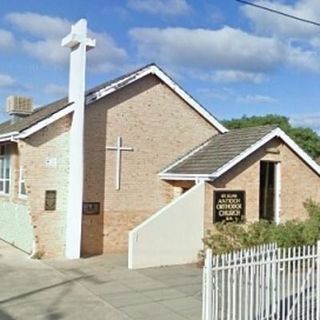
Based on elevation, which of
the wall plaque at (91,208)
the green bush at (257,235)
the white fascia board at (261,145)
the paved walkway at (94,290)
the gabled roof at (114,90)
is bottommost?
the paved walkway at (94,290)

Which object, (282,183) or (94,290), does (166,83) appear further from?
(94,290)

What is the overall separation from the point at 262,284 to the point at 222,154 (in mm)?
7909

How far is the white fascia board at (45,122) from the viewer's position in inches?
512

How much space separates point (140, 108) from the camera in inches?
604

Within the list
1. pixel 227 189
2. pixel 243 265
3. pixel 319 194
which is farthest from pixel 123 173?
pixel 243 265

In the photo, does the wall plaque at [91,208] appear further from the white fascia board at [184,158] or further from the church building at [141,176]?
the white fascia board at [184,158]

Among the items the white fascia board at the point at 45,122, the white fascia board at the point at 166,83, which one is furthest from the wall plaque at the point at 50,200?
the white fascia board at the point at 166,83

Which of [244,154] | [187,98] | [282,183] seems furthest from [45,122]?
[282,183]

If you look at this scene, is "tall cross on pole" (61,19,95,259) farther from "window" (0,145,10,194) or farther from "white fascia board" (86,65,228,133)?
"window" (0,145,10,194)

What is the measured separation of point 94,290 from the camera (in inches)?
386

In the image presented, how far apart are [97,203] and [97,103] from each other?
2988 mm

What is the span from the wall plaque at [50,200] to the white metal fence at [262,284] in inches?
Result: 291

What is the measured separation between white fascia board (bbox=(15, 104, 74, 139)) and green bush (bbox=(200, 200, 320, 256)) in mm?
5264

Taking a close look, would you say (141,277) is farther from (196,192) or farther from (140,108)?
(140,108)
